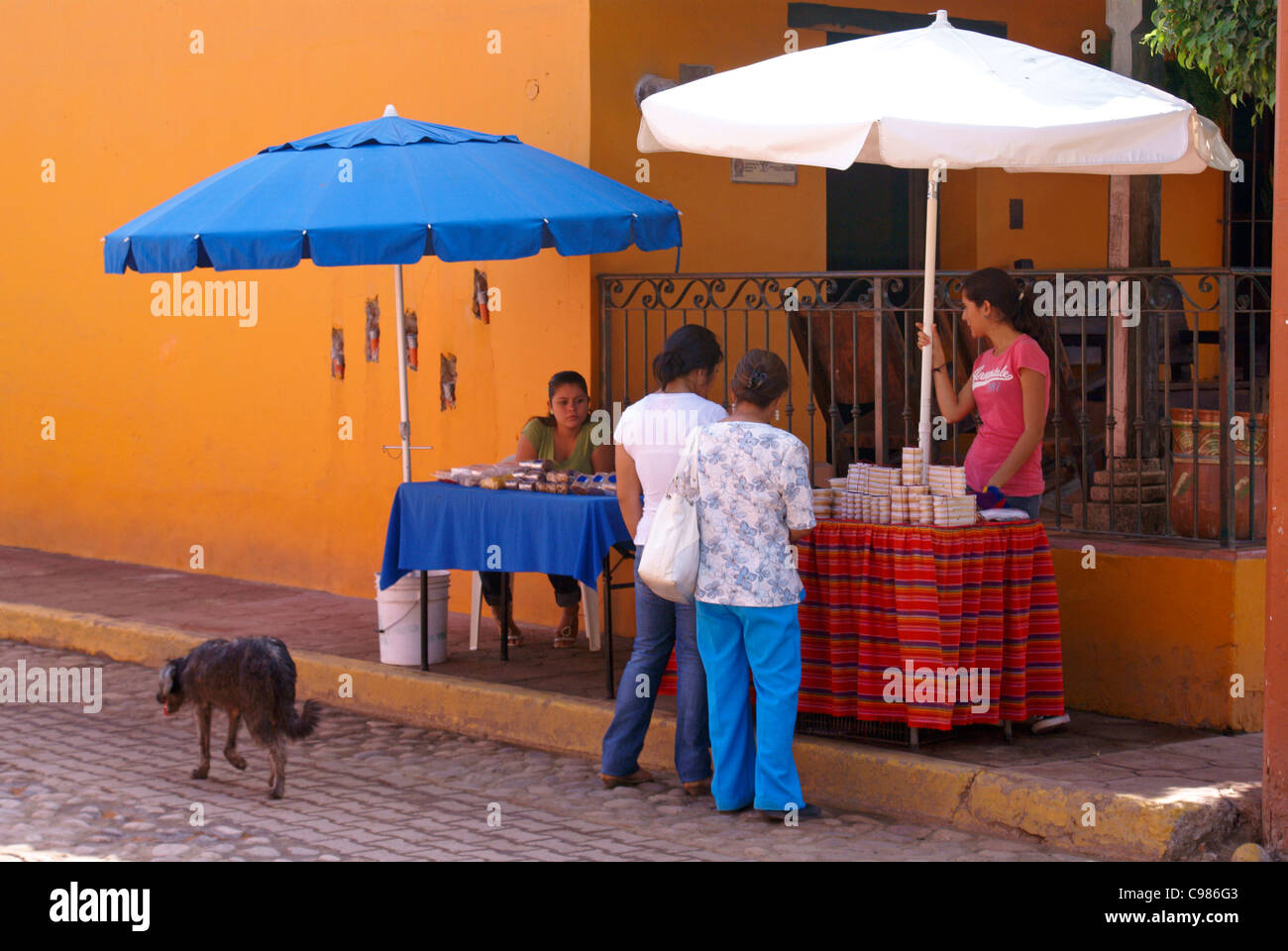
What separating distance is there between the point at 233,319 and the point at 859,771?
6.28 metres

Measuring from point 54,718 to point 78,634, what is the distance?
5.83 feet

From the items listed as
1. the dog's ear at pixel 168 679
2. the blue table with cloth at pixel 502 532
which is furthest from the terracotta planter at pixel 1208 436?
the dog's ear at pixel 168 679

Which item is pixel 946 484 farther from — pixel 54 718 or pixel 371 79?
pixel 371 79

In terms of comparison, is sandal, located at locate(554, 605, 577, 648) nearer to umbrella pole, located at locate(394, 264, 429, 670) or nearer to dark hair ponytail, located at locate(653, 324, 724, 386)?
umbrella pole, located at locate(394, 264, 429, 670)

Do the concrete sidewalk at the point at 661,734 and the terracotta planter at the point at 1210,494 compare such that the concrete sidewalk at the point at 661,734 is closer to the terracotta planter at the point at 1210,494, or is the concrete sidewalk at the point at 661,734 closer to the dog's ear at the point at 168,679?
the terracotta planter at the point at 1210,494

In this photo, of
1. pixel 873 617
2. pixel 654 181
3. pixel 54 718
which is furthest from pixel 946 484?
pixel 54 718

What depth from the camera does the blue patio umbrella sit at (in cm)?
700

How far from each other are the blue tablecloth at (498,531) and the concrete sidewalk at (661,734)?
58cm

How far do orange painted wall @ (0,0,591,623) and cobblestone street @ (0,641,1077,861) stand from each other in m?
2.67

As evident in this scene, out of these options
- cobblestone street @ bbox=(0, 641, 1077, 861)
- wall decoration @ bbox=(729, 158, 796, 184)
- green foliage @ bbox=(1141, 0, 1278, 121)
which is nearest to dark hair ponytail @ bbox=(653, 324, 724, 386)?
cobblestone street @ bbox=(0, 641, 1077, 861)

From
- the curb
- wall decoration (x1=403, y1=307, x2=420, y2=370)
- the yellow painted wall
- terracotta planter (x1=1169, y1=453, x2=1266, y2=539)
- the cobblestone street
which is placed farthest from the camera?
wall decoration (x1=403, y1=307, x2=420, y2=370)

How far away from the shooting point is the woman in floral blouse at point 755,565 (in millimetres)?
5703

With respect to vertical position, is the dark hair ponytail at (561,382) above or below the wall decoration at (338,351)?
below

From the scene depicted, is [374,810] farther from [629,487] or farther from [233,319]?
[233,319]
